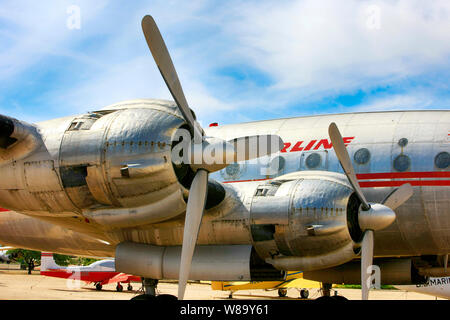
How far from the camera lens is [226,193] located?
1020 cm

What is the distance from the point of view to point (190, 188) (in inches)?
364

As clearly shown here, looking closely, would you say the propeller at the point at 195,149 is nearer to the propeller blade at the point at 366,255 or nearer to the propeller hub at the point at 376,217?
the propeller hub at the point at 376,217

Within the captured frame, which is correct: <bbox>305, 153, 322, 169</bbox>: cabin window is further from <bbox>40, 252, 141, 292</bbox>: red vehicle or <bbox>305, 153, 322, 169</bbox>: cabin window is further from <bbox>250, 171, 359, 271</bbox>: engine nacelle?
<bbox>40, 252, 141, 292</bbox>: red vehicle

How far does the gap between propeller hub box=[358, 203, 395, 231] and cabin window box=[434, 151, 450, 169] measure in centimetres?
193

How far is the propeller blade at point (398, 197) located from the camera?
1022 centimetres

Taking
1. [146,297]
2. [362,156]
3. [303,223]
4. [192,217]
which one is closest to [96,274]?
[146,297]

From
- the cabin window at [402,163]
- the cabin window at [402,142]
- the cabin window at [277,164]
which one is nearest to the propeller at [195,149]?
the cabin window at [277,164]

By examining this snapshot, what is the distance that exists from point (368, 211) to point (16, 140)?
6929mm

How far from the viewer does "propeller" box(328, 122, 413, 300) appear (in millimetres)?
9609

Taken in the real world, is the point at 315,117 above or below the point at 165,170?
above
